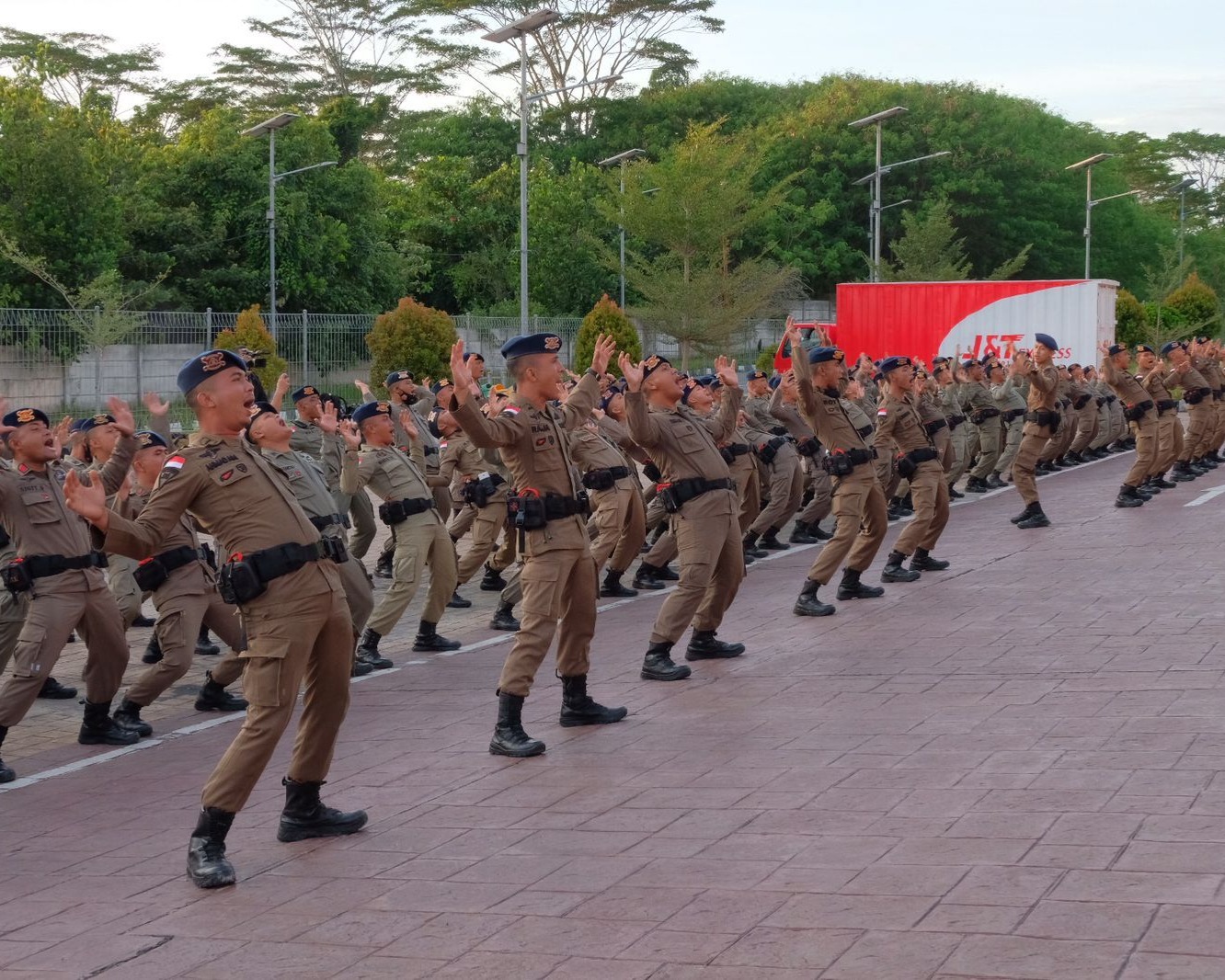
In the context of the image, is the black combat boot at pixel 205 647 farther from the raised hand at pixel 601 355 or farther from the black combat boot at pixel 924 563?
the black combat boot at pixel 924 563

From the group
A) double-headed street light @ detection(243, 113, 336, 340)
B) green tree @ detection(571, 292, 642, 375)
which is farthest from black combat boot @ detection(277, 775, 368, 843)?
green tree @ detection(571, 292, 642, 375)

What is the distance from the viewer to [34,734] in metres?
8.80

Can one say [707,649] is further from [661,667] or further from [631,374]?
[631,374]

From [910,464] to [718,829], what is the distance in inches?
281

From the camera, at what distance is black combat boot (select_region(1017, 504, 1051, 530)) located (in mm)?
15867

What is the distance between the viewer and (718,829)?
235 inches

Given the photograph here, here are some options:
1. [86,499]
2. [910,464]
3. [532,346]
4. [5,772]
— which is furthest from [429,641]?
[86,499]

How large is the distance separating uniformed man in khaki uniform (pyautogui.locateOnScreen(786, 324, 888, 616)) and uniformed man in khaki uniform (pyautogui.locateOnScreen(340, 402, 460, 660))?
2553mm

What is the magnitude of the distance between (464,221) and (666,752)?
45.5 meters

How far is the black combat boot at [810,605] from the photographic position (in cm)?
1114

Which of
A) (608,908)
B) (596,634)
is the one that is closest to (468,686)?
(596,634)

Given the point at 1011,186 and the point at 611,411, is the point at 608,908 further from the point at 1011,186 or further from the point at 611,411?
the point at 1011,186

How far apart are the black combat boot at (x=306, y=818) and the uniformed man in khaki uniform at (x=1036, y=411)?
10503 mm

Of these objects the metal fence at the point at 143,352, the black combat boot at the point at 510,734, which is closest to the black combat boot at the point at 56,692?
the black combat boot at the point at 510,734
